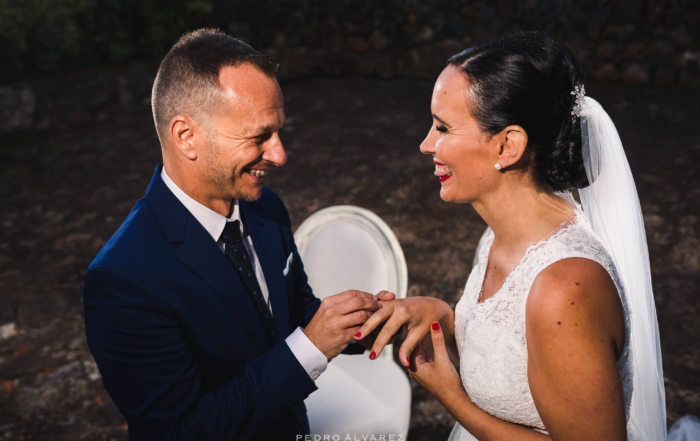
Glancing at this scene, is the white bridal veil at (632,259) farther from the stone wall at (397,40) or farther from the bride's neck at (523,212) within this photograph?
the stone wall at (397,40)

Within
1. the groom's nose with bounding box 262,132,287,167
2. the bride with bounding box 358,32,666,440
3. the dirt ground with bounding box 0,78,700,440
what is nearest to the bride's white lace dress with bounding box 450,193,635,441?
the bride with bounding box 358,32,666,440

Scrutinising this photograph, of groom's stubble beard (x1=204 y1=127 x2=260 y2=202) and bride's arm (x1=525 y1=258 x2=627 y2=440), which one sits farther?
groom's stubble beard (x1=204 y1=127 x2=260 y2=202)

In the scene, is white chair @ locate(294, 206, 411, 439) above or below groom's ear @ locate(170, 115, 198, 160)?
below

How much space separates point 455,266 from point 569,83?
115 inches

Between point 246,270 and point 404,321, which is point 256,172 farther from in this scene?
point 404,321

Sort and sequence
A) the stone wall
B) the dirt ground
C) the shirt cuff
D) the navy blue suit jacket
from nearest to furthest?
the navy blue suit jacket, the shirt cuff, the dirt ground, the stone wall

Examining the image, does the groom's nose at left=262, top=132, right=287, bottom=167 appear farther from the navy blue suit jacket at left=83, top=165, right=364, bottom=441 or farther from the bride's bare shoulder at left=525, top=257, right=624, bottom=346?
the bride's bare shoulder at left=525, top=257, right=624, bottom=346

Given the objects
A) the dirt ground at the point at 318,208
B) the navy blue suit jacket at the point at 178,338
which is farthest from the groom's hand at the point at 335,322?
the dirt ground at the point at 318,208

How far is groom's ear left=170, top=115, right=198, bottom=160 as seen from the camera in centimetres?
182

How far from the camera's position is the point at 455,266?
4523 mm

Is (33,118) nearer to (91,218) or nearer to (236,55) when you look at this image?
(91,218)

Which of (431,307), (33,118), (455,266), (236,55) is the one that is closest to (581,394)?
(431,307)

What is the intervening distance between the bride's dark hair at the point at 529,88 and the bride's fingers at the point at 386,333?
78 cm

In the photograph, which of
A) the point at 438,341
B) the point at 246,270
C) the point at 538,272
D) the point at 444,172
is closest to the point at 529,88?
the point at 444,172
